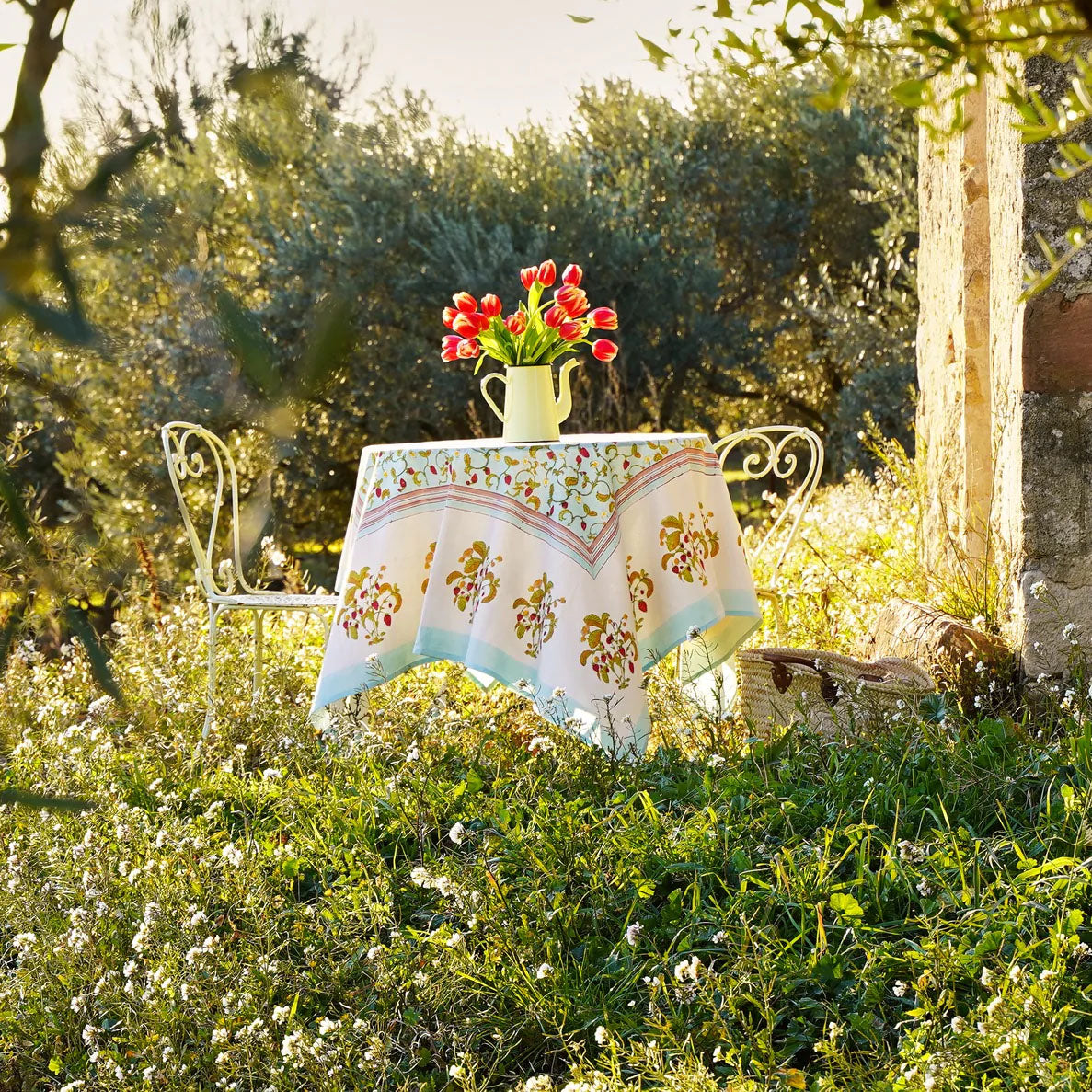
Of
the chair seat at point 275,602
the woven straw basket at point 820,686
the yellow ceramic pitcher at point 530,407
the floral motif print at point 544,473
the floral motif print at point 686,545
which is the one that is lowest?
the woven straw basket at point 820,686

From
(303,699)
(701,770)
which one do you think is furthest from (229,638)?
(701,770)

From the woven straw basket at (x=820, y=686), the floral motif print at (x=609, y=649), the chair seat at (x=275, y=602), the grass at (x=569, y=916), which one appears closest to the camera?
the grass at (x=569, y=916)

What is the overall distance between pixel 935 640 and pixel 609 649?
3.77 ft

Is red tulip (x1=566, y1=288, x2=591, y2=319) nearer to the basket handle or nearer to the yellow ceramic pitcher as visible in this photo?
the yellow ceramic pitcher

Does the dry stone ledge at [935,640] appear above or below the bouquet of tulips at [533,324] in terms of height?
below

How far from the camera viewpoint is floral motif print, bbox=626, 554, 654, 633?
3520 mm

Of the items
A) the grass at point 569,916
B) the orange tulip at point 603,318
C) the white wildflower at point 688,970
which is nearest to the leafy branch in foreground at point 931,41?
the white wildflower at point 688,970

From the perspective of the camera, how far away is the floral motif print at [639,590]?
3.52 m

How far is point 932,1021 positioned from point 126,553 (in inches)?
68.4

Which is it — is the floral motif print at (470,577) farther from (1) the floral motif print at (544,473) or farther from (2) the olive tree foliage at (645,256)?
(2) the olive tree foliage at (645,256)

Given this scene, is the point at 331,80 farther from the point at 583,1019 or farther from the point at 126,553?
the point at 583,1019

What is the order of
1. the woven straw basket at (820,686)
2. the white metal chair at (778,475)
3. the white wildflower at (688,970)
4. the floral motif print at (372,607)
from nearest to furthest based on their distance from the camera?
the white wildflower at (688,970)
the woven straw basket at (820,686)
the floral motif print at (372,607)
the white metal chair at (778,475)

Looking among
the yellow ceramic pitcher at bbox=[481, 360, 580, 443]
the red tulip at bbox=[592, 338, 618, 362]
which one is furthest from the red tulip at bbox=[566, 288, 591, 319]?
the red tulip at bbox=[592, 338, 618, 362]

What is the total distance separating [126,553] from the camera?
50 centimetres
